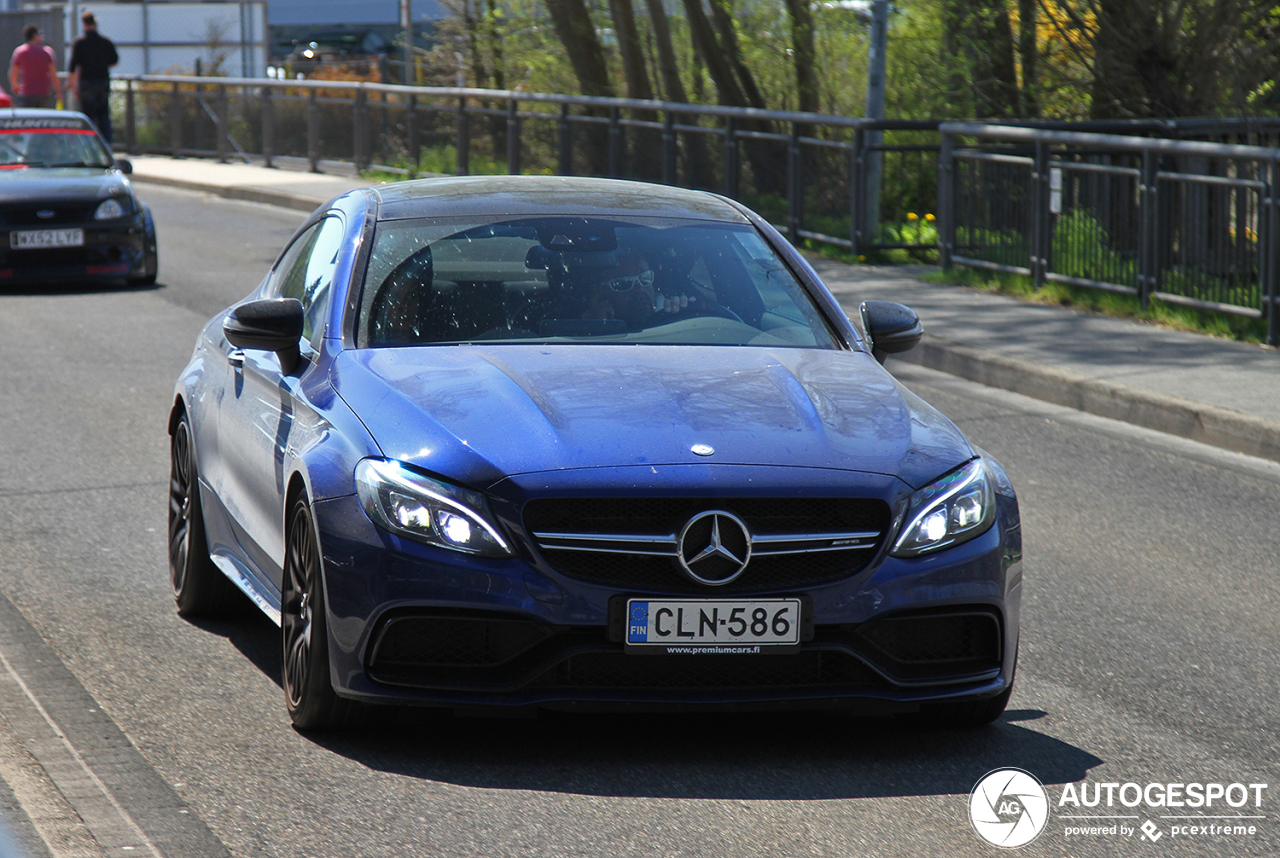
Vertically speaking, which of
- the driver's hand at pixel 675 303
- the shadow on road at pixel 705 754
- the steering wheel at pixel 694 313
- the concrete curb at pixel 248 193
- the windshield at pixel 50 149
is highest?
the windshield at pixel 50 149

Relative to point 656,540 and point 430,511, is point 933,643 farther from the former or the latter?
point 430,511

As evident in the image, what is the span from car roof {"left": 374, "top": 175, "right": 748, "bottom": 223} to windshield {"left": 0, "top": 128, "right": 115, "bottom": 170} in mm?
11634

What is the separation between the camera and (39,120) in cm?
1725

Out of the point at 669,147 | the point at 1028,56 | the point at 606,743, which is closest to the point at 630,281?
the point at 606,743

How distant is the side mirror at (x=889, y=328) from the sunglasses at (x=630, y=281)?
27.6 inches

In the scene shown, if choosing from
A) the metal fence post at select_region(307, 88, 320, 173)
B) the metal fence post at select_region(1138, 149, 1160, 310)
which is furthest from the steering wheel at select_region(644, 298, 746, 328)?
the metal fence post at select_region(307, 88, 320, 173)

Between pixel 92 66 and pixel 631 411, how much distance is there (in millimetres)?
26257

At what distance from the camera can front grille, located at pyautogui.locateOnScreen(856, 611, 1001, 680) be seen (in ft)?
14.8

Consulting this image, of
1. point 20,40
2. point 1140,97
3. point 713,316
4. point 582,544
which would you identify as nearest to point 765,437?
point 582,544

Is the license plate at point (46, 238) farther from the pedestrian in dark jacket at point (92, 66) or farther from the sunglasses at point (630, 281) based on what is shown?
the pedestrian in dark jacket at point (92, 66)

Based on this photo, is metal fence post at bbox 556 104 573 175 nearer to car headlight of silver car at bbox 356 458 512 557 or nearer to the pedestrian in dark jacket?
the pedestrian in dark jacket

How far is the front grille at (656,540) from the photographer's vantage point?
434 centimetres

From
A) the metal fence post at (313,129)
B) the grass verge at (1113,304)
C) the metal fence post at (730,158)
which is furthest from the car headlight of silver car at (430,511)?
the metal fence post at (313,129)

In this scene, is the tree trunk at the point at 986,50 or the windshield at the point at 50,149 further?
the tree trunk at the point at 986,50
